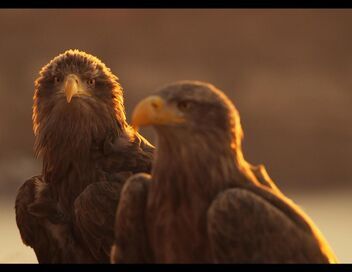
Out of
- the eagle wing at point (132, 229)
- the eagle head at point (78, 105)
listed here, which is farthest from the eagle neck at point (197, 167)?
the eagle head at point (78, 105)

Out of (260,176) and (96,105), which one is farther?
(96,105)

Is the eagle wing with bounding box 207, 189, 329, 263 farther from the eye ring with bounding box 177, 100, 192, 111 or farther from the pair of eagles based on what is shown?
the eye ring with bounding box 177, 100, 192, 111

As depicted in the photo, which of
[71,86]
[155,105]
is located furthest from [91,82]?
[155,105]

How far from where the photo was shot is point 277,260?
529 cm

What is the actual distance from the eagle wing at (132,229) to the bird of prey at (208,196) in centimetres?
13

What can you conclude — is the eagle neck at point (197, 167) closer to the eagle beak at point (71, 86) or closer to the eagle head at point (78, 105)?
the eagle beak at point (71, 86)

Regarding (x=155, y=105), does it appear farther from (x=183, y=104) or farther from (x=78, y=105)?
(x=78, y=105)

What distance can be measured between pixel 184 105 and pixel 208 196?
485 millimetres

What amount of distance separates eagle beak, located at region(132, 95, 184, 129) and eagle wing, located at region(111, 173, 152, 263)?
47 centimetres

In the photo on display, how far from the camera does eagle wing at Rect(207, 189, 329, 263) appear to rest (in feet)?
17.0

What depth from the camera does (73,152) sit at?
787 cm

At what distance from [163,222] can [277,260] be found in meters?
0.62
